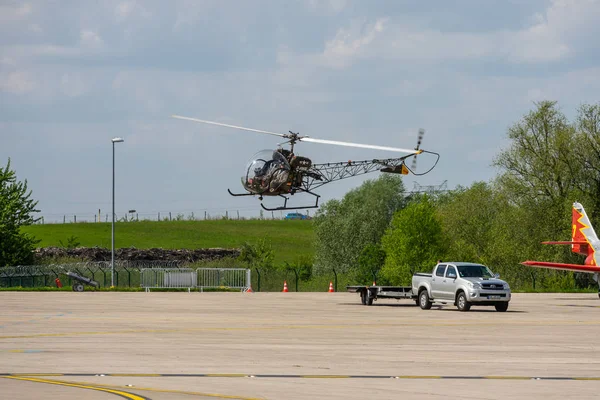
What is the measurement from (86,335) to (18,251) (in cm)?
5732

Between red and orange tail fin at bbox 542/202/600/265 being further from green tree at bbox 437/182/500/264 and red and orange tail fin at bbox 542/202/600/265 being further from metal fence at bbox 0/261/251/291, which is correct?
green tree at bbox 437/182/500/264

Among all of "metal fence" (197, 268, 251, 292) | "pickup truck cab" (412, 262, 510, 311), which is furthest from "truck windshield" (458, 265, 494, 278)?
"metal fence" (197, 268, 251, 292)

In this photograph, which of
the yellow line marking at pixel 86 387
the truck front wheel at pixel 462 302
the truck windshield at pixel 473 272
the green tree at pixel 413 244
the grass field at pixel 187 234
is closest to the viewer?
the yellow line marking at pixel 86 387

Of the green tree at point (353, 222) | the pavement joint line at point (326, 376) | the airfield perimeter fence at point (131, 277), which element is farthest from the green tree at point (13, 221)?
the pavement joint line at point (326, 376)

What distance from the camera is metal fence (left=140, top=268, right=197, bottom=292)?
6197 cm

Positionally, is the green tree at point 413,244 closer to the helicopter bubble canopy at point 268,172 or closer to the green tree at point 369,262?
the green tree at point 369,262

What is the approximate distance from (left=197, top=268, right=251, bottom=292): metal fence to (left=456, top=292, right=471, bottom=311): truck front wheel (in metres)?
28.6

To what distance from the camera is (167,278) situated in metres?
62.0

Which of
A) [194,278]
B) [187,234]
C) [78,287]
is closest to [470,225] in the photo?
[194,278]

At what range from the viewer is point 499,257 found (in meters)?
75.6

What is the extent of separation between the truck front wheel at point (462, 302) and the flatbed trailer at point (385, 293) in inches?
116

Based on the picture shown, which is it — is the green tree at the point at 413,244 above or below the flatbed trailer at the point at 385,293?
above

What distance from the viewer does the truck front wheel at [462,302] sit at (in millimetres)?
35312

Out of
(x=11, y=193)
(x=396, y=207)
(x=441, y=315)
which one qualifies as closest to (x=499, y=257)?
(x=396, y=207)
